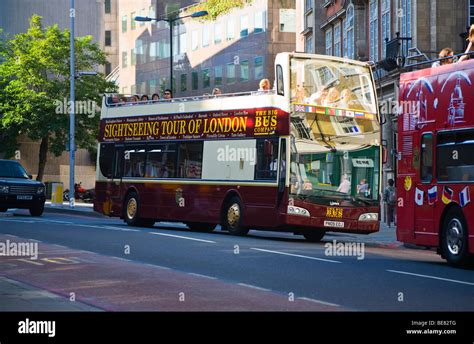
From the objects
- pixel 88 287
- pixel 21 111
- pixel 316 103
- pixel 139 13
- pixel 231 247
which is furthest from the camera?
pixel 139 13

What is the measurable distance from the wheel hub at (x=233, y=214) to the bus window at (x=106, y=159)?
272 inches

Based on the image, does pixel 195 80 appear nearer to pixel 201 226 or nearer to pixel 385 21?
pixel 385 21

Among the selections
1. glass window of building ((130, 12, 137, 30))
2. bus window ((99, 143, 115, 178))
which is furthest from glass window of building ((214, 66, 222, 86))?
bus window ((99, 143, 115, 178))

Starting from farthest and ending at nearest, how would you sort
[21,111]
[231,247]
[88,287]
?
[21,111]
[231,247]
[88,287]

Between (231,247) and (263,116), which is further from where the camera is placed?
(263,116)

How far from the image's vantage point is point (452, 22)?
124 ft

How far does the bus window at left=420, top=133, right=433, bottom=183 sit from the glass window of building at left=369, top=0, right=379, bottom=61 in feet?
76.9

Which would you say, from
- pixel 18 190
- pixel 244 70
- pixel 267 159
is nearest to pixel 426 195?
pixel 267 159

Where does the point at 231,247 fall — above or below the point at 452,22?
below

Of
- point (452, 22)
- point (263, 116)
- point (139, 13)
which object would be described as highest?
point (139, 13)

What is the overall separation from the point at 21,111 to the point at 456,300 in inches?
2451
